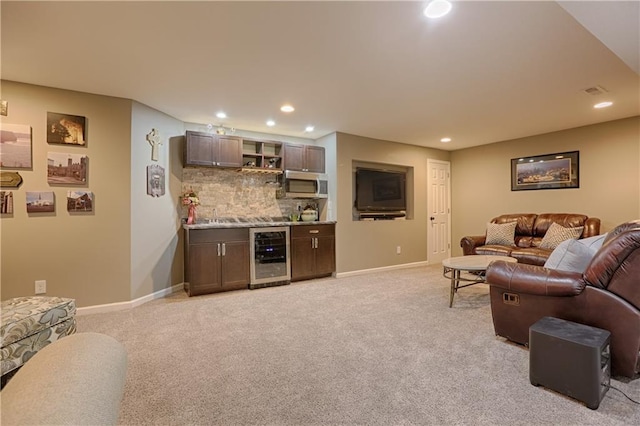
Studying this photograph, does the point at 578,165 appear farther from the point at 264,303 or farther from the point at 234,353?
the point at 234,353

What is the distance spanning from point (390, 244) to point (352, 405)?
163 inches

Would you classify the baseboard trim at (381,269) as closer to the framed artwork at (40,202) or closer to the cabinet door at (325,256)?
the cabinet door at (325,256)

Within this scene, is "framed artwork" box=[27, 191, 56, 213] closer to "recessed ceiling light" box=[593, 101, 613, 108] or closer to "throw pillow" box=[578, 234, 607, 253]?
"throw pillow" box=[578, 234, 607, 253]

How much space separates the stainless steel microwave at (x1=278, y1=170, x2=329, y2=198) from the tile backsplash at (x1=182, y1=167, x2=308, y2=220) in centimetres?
24

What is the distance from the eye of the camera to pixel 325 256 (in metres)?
4.89

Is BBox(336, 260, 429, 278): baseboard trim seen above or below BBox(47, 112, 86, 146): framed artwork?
below

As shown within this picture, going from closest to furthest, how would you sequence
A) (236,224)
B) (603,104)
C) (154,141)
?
(603,104)
(154,141)
(236,224)

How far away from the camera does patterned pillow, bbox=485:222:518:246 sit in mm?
4906

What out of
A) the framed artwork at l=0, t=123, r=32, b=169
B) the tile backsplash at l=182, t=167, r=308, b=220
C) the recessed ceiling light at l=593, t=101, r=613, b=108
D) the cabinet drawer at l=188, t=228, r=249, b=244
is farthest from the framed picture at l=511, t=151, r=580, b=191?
the framed artwork at l=0, t=123, r=32, b=169

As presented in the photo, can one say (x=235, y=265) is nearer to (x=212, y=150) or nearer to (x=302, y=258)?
(x=302, y=258)

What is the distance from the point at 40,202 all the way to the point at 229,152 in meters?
2.20

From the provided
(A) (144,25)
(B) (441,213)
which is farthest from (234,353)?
(B) (441,213)

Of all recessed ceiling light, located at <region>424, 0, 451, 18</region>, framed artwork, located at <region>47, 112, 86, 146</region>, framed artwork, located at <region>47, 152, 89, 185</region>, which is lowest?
framed artwork, located at <region>47, 152, 89, 185</region>

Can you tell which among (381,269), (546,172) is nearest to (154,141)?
(381,269)
